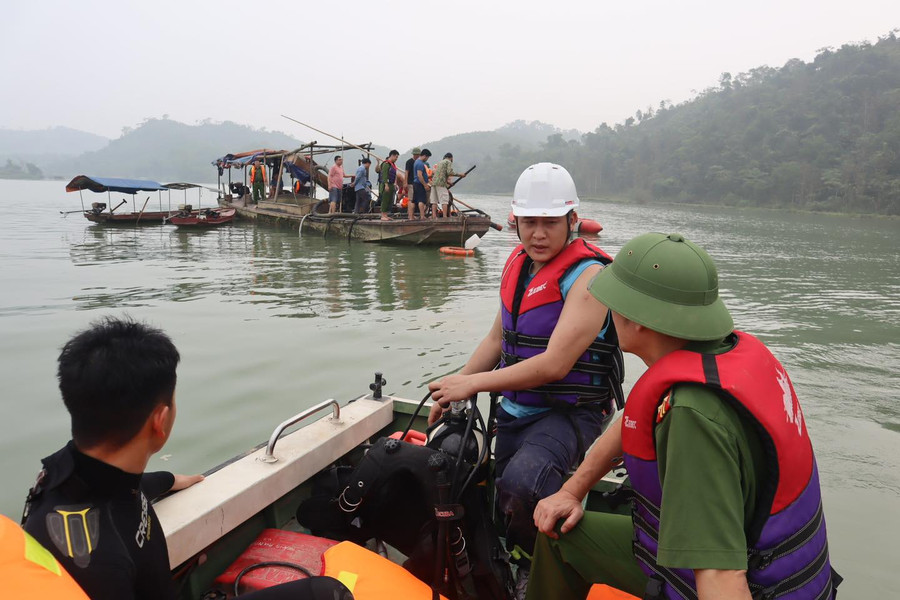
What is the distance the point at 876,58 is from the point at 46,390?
9554cm

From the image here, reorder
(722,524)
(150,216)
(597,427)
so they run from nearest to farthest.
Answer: (722,524)
(597,427)
(150,216)

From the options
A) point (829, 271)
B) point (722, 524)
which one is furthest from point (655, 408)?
point (829, 271)

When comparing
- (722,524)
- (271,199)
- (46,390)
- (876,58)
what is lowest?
(46,390)

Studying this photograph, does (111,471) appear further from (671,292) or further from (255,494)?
(671,292)

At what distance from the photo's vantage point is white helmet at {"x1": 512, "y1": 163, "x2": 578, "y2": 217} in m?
2.62

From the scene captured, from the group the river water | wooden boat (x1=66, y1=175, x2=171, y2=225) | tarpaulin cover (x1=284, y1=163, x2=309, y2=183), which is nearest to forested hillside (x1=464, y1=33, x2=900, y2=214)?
the river water

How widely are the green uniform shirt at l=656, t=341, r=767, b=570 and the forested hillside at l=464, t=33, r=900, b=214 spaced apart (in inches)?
2327

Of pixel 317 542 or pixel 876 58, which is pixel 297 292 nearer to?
pixel 317 542

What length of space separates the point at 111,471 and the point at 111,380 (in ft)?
0.74

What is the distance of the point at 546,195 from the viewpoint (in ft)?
8.66

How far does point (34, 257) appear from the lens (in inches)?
579

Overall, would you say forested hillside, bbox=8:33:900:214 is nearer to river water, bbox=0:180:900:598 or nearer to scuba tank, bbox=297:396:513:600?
river water, bbox=0:180:900:598

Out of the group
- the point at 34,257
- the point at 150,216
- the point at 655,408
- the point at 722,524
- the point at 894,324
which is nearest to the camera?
the point at 722,524

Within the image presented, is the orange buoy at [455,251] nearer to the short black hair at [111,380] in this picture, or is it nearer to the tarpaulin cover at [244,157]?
the tarpaulin cover at [244,157]
